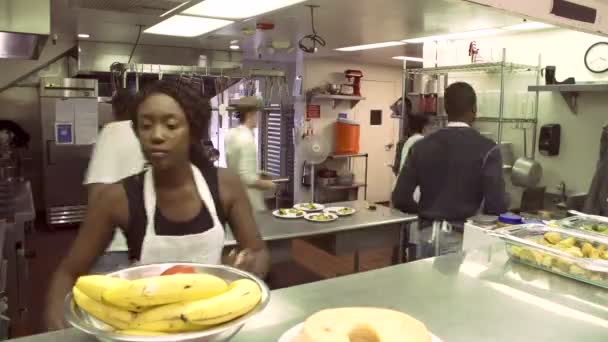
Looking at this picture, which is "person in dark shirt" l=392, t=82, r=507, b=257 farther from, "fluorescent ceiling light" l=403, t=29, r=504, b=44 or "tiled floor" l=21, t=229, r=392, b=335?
"fluorescent ceiling light" l=403, t=29, r=504, b=44

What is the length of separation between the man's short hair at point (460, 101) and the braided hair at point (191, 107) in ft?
5.18

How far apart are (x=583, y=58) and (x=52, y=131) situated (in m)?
5.83

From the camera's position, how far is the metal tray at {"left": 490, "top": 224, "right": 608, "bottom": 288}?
1411 millimetres

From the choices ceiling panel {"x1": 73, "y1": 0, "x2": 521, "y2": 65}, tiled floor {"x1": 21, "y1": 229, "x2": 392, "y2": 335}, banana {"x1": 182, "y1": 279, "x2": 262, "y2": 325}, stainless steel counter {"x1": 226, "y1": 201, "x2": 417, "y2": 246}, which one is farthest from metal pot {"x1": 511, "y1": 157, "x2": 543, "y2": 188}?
banana {"x1": 182, "y1": 279, "x2": 262, "y2": 325}

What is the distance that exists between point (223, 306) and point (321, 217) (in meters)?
2.64

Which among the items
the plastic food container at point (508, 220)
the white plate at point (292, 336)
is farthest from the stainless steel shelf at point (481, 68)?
the white plate at point (292, 336)

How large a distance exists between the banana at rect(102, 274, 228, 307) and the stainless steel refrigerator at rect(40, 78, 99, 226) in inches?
225

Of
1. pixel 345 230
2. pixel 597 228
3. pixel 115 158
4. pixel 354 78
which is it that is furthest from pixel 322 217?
pixel 354 78

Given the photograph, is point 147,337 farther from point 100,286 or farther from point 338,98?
point 338,98

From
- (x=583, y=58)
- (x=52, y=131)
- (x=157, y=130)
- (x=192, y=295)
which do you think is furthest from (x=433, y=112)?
(x=52, y=131)

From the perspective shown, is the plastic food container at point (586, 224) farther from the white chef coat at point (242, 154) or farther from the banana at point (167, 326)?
the white chef coat at point (242, 154)

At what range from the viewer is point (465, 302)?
1.28 meters

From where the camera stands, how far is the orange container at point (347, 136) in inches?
271

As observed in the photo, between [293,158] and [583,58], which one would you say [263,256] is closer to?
[583,58]
